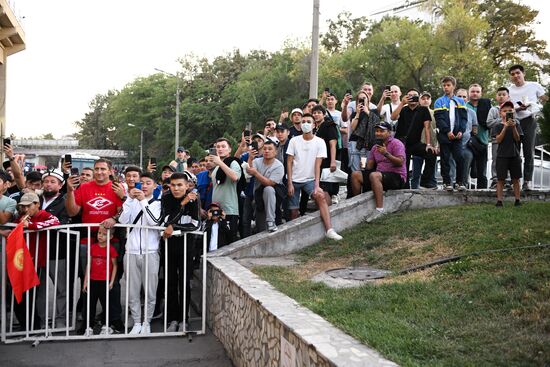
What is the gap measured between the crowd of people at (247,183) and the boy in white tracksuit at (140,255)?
0.04 ft

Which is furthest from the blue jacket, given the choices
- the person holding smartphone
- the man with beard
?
the man with beard

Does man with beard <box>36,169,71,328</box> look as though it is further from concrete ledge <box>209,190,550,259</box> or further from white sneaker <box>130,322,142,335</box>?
concrete ledge <box>209,190,550,259</box>

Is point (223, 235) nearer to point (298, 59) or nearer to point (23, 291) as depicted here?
point (23, 291)

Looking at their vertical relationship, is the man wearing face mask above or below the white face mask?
below

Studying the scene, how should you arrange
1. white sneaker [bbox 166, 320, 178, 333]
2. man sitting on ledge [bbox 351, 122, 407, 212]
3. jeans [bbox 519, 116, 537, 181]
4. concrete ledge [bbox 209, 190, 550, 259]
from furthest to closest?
1. jeans [bbox 519, 116, 537, 181]
2. man sitting on ledge [bbox 351, 122, 407, 212]
3. concrete ledge [bbox 209, 190, 550, 259]
4. white sneaker [bbox 166, 320, 178, 333]

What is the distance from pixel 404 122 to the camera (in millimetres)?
9883

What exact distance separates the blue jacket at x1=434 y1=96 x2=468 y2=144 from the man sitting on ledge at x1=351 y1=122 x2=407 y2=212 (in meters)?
1.04

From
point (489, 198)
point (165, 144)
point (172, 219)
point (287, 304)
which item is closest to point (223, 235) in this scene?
point (172, 219)

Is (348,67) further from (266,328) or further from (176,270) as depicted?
(266,328)

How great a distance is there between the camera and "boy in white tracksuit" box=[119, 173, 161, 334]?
648 cm

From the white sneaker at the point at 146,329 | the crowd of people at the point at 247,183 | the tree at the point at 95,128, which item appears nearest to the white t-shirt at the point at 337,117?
the crowd of people at the point at 247,183

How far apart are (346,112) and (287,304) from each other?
20.7 feet

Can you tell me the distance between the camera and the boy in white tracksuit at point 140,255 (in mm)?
6480

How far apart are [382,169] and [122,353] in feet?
17.0
